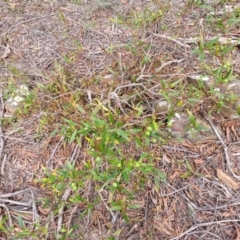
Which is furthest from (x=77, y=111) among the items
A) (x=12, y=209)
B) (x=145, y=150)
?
(x=12, y=209)

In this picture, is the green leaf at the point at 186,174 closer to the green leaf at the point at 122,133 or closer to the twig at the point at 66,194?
the green leaf at the point at 122,133

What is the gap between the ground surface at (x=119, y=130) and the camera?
158 centimetres

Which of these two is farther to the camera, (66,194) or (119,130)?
(66,194)

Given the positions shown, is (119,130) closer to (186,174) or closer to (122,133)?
(122,133)

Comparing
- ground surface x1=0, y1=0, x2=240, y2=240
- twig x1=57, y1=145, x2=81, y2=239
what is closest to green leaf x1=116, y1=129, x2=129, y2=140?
ground surface x1=0, y1=0, x2=240, y2=240

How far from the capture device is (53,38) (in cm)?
237

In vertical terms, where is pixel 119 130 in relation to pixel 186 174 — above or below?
above

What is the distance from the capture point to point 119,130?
61.2 inches

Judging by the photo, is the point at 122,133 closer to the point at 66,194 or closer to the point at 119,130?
the point at 119,130

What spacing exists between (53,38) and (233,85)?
4.26 ft

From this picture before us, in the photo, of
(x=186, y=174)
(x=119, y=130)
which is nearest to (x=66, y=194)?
(x=119, y=130)

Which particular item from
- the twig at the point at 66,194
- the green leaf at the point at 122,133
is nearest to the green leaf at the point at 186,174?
the green leaf at the point at 122,133

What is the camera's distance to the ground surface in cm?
158

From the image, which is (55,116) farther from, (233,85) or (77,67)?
(233,85)
